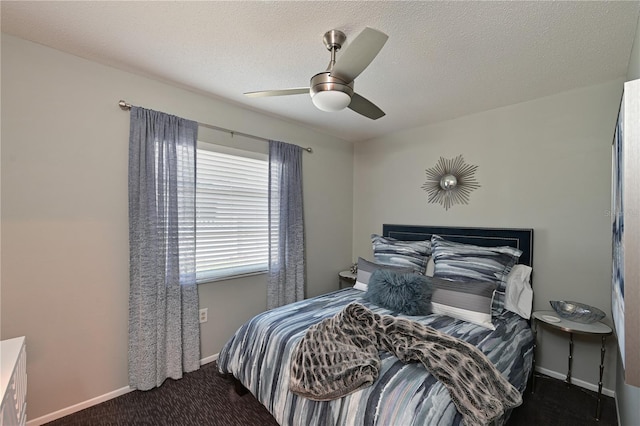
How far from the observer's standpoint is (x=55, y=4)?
1.50m

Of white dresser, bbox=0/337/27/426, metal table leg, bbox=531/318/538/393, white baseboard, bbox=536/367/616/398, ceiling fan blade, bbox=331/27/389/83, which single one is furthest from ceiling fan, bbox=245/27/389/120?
white baseboard, bbox=536/367/616/398

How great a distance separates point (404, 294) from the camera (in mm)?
2248

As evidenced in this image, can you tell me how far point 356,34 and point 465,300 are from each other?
201 cm

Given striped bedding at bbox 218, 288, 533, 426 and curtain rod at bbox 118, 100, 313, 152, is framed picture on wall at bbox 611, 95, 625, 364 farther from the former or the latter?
curtain rod at bbox 118, 100, 313, 152

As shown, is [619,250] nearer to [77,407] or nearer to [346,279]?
[346,279]

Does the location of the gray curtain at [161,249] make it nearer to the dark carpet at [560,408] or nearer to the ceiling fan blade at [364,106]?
the ceiling fan blade at [364,106]

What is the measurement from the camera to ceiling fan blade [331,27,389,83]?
4.15ft

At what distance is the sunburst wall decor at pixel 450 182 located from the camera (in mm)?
2983

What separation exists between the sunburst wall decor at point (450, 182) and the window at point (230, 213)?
1882 millimetres

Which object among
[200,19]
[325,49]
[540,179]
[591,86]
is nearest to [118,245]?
[200,19]

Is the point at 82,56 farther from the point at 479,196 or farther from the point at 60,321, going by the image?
the point at 479,196

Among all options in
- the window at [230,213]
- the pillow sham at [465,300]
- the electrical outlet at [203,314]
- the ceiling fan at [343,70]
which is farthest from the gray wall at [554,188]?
the electrical outlet at [203,314]

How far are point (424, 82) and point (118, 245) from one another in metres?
2.71

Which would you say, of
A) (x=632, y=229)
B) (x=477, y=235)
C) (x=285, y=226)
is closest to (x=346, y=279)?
(x=285, y=226)
